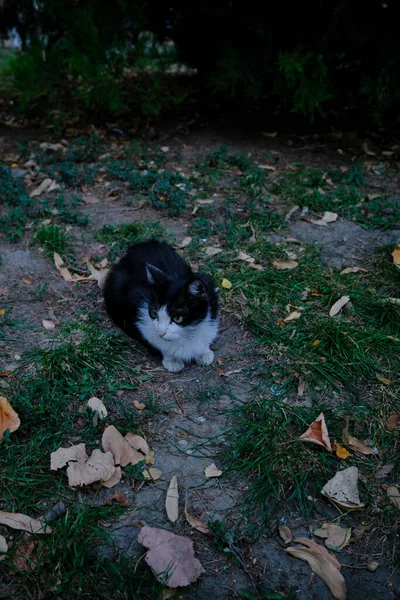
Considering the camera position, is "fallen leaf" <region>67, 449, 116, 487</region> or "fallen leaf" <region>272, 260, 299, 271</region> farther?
"fallen leaf" <region>272, 260, 299, 271</region>

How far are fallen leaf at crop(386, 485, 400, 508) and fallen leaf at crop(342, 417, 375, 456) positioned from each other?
0.69ft

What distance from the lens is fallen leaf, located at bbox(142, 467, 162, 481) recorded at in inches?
96.6

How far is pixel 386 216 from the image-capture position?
15.4 ft

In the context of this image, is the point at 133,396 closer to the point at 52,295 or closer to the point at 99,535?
the point at 99,535

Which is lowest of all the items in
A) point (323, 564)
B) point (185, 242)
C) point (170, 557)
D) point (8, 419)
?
point (323, 564)

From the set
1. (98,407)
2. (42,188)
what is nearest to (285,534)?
Result: (98,407)

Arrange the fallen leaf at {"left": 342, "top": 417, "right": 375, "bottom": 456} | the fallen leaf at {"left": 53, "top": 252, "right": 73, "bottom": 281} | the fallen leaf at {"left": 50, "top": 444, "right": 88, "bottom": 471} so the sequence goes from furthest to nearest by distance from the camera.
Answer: the fallen leaf at {"left": 53, "top": 252, "right": 73, "bottom": 281} < the fallen leaf at {"left": 342, "top": 417, "right": 375, "bottom": 456} < the fallen leaf at {"left": 50, "top": 444, "right": 88, "bottom": 471}

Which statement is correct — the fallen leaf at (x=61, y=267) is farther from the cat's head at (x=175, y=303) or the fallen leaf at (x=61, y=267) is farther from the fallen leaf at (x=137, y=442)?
the fallen leaf at (x=137, y=442)

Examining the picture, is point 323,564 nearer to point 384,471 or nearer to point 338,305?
point 384,471

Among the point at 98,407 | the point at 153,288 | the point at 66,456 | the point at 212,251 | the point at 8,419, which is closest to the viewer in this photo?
the point at 66,456

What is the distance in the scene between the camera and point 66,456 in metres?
2.45

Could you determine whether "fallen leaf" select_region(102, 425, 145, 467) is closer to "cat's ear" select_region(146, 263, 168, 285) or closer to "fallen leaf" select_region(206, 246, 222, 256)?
"cat's ear" select_region(146, 263, 168, 285)

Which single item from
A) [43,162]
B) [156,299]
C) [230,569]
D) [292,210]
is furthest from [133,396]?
[43,162]

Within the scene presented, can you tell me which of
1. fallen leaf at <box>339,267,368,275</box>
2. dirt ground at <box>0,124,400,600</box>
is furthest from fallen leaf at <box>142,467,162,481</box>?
fallen leaf at <box>339,267,368,275</box>
